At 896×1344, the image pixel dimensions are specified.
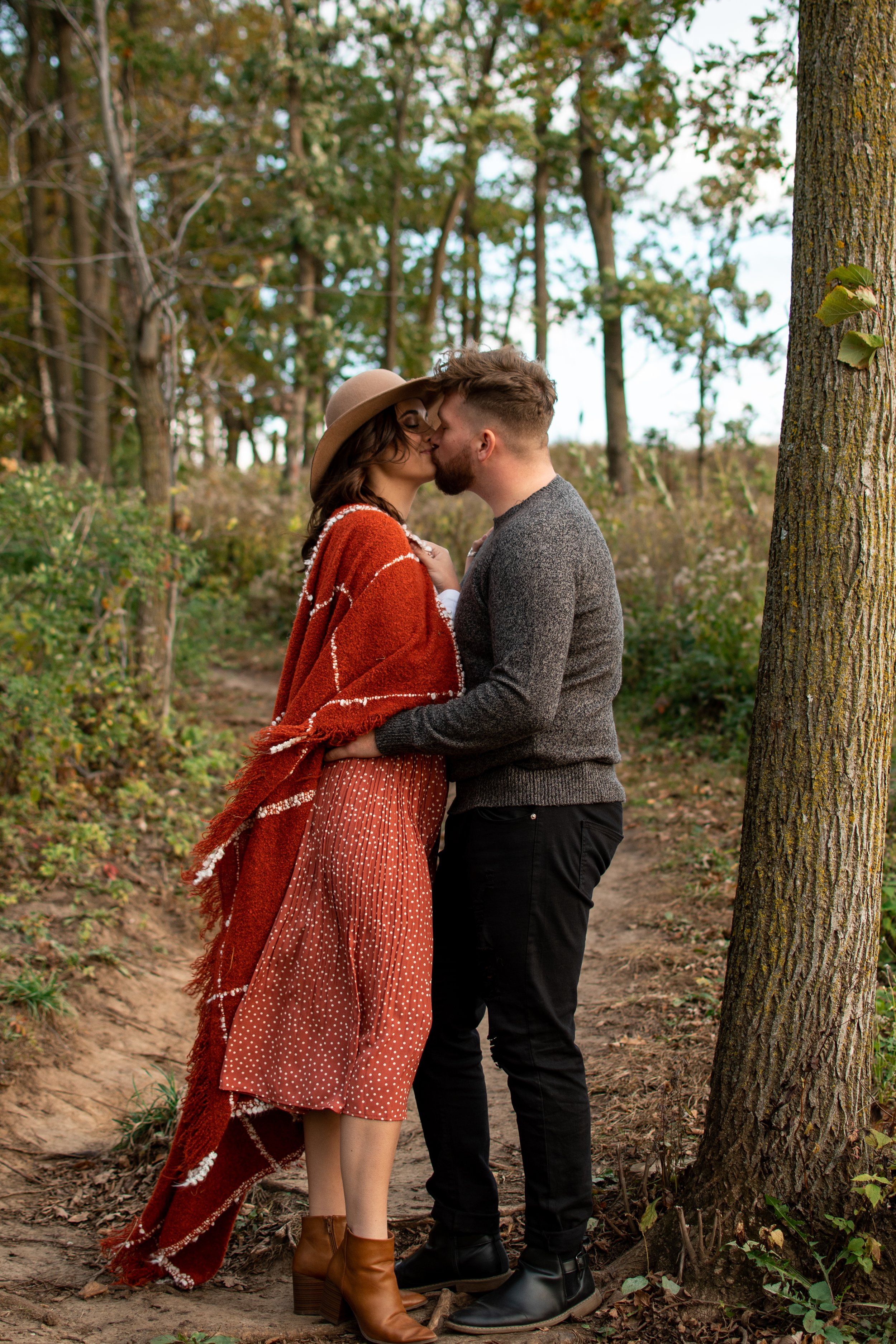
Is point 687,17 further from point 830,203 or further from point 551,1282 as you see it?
point 551,1282

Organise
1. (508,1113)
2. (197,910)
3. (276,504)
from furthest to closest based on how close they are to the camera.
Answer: (276,504) → (197,910) → (508,1113)

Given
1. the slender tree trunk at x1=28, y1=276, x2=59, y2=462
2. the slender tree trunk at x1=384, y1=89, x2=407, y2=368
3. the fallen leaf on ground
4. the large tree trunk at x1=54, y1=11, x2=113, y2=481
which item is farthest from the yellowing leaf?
the slender tree trunk at x1=28, y1=276, x2=59, y2=462

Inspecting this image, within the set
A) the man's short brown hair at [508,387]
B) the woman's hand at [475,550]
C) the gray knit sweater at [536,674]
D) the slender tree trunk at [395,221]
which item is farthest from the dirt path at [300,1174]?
the slender tree trunk at [395,221]

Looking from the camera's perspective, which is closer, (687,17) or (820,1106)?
(820,1106)

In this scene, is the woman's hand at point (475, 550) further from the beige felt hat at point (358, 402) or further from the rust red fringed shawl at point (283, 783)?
the beige felt hat at point (358, 402)

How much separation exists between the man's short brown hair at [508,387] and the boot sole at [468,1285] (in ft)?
6.82

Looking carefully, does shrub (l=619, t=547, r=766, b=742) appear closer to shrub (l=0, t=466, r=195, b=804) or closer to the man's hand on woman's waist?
shrub (l=0, t=466, r=195, b=804)

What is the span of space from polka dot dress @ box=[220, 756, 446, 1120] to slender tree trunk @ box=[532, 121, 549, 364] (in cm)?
1297

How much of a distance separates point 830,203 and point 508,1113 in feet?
9.80

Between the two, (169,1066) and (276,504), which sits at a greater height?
(276,504)

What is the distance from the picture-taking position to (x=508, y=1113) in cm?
365

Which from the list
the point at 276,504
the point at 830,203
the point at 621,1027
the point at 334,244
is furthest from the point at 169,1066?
the point at 334,244

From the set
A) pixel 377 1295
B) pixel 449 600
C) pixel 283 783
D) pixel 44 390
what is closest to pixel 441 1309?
pixel 377 1295

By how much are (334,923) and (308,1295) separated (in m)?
0.94
